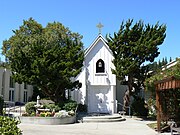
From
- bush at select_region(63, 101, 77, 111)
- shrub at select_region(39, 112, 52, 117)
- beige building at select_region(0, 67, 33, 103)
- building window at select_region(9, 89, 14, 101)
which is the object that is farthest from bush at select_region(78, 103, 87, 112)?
building window at select_region(9, 89, 14, 101)

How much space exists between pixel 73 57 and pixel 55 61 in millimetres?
1655

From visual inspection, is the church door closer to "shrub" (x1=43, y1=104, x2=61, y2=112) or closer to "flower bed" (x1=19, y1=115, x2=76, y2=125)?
"shrub" (x1=43, y1=104, x2=61, y2=112)

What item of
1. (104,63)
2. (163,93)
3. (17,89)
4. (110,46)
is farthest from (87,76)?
(17,89)

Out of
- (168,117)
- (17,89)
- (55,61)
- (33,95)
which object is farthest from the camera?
(33,95)

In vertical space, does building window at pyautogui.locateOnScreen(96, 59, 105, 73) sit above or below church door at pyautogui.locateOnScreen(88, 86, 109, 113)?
above

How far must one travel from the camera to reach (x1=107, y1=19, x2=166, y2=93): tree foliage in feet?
70.3

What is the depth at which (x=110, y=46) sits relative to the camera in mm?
22922

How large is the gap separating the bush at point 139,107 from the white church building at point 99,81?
5.96 feet

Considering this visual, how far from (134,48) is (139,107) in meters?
5.33

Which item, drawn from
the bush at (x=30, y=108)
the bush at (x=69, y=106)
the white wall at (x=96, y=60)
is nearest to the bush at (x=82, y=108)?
the white wall at (x=96, y=60)

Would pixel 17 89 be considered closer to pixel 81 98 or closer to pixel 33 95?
pixel 33 95

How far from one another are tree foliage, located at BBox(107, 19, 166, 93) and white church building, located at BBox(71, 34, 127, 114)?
144cm

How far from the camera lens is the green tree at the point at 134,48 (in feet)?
70.4

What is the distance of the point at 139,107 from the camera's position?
74.6 feet
